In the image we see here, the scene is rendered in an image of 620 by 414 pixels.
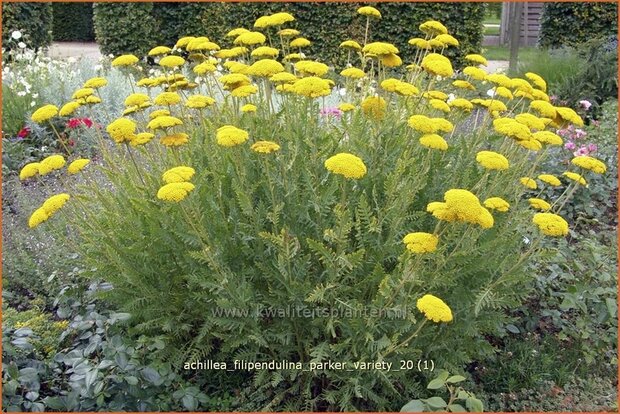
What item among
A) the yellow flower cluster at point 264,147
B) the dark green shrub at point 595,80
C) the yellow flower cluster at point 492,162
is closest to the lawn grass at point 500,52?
the dark green shrub at point 595,80

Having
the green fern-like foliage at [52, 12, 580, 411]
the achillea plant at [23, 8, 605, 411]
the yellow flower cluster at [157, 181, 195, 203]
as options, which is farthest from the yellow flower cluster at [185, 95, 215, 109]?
the yellow flower cluster at [157, 181, 195, 203]

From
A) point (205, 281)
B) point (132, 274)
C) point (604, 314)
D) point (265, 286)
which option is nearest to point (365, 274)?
point (265, 286)

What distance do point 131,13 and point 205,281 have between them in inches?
332

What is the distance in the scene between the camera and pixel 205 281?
227cm

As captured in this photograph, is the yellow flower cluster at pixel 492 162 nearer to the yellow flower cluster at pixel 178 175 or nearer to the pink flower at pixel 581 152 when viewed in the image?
the yellow flower cluster at pixel 178 175

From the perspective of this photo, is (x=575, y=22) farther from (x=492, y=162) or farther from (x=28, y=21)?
A: (x=492, y=162)

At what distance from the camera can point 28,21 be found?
10102mm

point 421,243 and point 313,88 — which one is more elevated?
point 313,88

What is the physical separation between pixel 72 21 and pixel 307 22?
9.47 meters

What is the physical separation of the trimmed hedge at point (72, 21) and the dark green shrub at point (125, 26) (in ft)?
24.4

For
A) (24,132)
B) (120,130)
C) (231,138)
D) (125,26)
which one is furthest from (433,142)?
(125,26)

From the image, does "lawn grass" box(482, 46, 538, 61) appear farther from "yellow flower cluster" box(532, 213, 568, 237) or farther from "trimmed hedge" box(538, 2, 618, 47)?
"yellow flower cluster" box(532, 213, 568, 237)

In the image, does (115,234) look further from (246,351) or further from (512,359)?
(512,359)

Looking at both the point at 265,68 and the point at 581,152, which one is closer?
the point at 265,68
